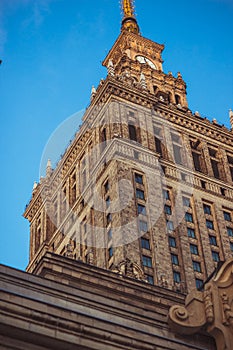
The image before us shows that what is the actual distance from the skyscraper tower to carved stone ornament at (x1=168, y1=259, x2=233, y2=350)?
1345 inches

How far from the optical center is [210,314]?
3088 centimetres

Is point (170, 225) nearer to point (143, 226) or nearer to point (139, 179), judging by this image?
point (143, 226)

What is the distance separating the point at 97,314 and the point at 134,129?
6847cm

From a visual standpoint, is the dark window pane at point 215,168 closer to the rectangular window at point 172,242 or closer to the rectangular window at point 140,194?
the rectangular window at point 140,194

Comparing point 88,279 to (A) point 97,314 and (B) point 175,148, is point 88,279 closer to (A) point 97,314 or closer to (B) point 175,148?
(A) point 97,314

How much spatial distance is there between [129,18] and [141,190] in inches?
2334

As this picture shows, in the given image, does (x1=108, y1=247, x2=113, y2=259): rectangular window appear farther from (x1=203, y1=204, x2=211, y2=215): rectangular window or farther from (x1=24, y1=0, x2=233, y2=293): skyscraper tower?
(x1=203, y1=204, x2=211, y2=215): rectangular window

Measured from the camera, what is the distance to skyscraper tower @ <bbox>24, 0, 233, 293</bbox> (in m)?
81.0

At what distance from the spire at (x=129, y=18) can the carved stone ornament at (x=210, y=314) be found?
4127 inches

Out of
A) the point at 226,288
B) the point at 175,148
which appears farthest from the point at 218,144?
the point at 226,288

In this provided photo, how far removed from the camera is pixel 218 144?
346 ft

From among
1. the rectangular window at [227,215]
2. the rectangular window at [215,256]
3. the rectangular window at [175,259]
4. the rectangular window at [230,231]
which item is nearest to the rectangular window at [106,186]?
the rectangular window at [175,259]

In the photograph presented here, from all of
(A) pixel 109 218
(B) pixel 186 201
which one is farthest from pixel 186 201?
(A) pixel 109 218

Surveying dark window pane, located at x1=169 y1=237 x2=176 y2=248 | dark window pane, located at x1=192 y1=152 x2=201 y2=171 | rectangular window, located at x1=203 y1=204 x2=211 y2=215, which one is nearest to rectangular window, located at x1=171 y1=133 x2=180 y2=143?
dark window pane, located at x1=192 y1=152 x2=201 y2=171
